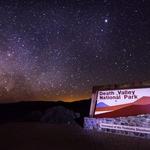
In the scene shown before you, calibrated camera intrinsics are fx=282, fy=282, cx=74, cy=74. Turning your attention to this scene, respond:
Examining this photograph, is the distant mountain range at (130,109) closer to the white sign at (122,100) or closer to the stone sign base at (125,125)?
the white sign at (122,100)

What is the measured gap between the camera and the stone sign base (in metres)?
15.2

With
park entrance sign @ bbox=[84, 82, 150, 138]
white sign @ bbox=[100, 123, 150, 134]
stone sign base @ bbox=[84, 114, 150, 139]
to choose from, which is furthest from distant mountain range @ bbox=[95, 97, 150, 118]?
white sign @ bbox=[100, 123, 150, 134]

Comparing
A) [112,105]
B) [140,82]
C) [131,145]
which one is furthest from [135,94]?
[131,145]

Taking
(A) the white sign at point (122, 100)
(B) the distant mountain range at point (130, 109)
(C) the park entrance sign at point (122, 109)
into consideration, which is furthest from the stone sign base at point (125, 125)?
(A) the white sign at point (122, 100)

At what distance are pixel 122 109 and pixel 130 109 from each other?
63cm

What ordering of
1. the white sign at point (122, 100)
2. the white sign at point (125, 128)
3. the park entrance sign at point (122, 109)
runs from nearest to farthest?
1. the white sign at point (125, 128)
2. the park entrance sign at point (122, 109)
3. the white sign at point (122, 100)

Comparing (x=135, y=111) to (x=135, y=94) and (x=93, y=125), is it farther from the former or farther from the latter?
(x=93, y=125)

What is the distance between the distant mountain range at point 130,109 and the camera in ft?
51.4

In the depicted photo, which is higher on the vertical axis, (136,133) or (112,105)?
(112,105)

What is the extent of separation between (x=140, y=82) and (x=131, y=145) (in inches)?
203

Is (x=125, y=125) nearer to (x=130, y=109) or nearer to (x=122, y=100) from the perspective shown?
(x=130, y=109)

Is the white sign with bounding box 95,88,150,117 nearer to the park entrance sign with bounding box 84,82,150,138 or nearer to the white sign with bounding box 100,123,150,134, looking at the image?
the park entrance sign with bounding box 84,82,150,138

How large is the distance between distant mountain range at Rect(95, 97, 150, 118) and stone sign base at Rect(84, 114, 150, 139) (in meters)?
0.25

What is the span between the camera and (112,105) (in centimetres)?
1783
